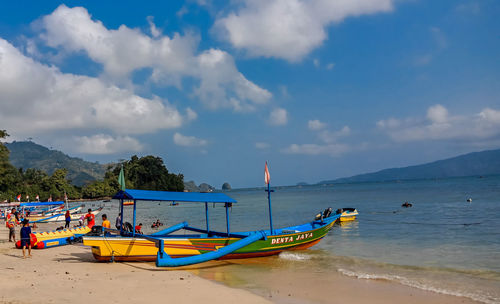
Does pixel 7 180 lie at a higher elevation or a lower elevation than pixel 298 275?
higher

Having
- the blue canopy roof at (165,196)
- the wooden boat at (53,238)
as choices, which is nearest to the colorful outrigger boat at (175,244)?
the blue canopy roof at (165,196)

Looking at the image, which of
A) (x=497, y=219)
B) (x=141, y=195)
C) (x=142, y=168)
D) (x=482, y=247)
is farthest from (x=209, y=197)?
(x=142, y=168)

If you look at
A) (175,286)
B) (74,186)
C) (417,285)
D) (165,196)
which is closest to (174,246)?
(165,196)

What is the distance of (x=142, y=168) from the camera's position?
126 m

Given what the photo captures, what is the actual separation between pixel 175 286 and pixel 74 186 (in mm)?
125967

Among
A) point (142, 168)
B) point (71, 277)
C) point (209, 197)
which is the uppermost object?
point (142, 168)

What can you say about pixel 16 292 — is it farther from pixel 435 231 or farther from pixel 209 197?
pixel 435 231

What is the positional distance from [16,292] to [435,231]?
70.6 feet

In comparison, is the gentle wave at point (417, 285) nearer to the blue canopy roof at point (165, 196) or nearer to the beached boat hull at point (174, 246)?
the beached boat hull at point (174, 246)

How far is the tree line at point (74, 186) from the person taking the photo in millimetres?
73688

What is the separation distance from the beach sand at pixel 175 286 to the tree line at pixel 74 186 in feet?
227

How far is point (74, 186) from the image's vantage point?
4796 inches

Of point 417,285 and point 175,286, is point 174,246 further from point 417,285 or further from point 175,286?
point 417,285

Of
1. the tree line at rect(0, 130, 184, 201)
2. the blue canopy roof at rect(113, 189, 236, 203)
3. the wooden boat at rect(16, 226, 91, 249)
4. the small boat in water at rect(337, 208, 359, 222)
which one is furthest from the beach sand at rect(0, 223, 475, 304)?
the tree line at rect(0, 130, 184, 201)
